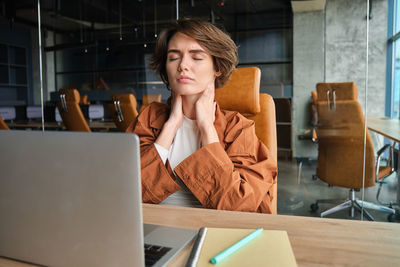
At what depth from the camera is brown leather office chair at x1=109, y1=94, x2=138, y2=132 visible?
8.66ft

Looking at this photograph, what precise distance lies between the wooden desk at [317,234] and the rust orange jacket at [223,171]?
21cm

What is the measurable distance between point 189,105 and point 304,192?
101 cm

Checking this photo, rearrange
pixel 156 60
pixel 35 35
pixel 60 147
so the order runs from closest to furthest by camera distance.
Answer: pixel 60 147
pixel 156 60
pixel 35 35

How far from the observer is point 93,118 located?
2.97 m

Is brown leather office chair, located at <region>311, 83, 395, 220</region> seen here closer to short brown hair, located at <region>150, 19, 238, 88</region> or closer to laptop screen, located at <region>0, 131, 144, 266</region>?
short brown hair, located at <region>150, 19, 238, 88</region>

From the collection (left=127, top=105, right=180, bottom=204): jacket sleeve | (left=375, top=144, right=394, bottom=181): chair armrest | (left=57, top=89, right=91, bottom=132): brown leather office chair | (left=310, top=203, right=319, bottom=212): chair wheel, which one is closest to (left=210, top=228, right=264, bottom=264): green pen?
(left=127, top=105, right=180, bottom=204): jacket sleeve

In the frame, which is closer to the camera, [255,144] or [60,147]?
[60,147]

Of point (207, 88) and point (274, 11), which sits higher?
point (274, 11)

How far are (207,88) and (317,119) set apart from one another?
0.86m

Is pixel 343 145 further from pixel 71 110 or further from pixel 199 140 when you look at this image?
pixel 71 110

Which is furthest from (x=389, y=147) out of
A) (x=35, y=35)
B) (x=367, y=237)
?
(x=35, y=35)

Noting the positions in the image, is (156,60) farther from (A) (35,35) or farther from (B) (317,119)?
(A) (35,35)

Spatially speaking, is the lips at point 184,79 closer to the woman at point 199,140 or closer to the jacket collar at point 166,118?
the woman at point 199,140

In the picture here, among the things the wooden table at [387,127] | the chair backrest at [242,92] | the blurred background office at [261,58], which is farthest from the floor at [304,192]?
the chair backrest at [242,92]
